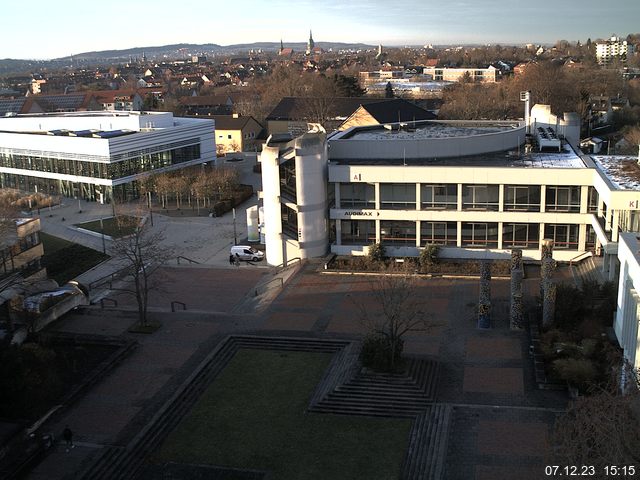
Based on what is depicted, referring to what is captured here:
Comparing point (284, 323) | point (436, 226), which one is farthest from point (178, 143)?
point (284, 323)

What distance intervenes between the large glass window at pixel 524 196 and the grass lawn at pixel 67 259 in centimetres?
2306

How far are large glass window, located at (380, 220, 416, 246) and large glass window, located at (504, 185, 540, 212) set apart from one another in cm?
521

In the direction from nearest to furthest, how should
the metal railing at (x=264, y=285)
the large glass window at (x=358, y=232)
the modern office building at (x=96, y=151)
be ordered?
the metal railing at (x=264, y=285) < the large glass window at (x=358, y=232) < the modern office building at (x=96, y=151)

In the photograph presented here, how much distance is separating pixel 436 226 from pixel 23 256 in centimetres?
2099

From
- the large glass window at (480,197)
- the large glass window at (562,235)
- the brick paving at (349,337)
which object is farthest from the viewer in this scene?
the large glass window at (480,197)

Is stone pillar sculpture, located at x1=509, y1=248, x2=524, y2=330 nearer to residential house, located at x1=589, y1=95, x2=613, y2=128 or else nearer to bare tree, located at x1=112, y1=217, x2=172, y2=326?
bare tree, located at x1=112, y1=217, x2=172, y2=326

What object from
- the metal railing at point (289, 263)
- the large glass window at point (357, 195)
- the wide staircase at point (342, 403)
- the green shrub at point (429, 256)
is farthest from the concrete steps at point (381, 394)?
the large glass window at point (357, 195)

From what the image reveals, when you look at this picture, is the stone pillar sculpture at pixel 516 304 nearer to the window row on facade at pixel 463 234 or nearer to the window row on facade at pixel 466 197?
the window row on facade at pixel 463 234

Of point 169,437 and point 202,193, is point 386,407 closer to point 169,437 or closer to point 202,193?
point 169,437

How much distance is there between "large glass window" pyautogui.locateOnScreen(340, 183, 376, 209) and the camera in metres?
38.1

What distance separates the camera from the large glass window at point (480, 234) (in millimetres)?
36844

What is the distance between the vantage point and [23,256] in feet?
112

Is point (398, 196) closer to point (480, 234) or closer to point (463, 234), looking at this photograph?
point (463, 234)

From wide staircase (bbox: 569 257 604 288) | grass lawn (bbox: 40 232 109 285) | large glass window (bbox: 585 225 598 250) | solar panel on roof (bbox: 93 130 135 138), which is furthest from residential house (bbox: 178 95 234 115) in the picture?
wide staircase (bbox: 569 257 604 288)
